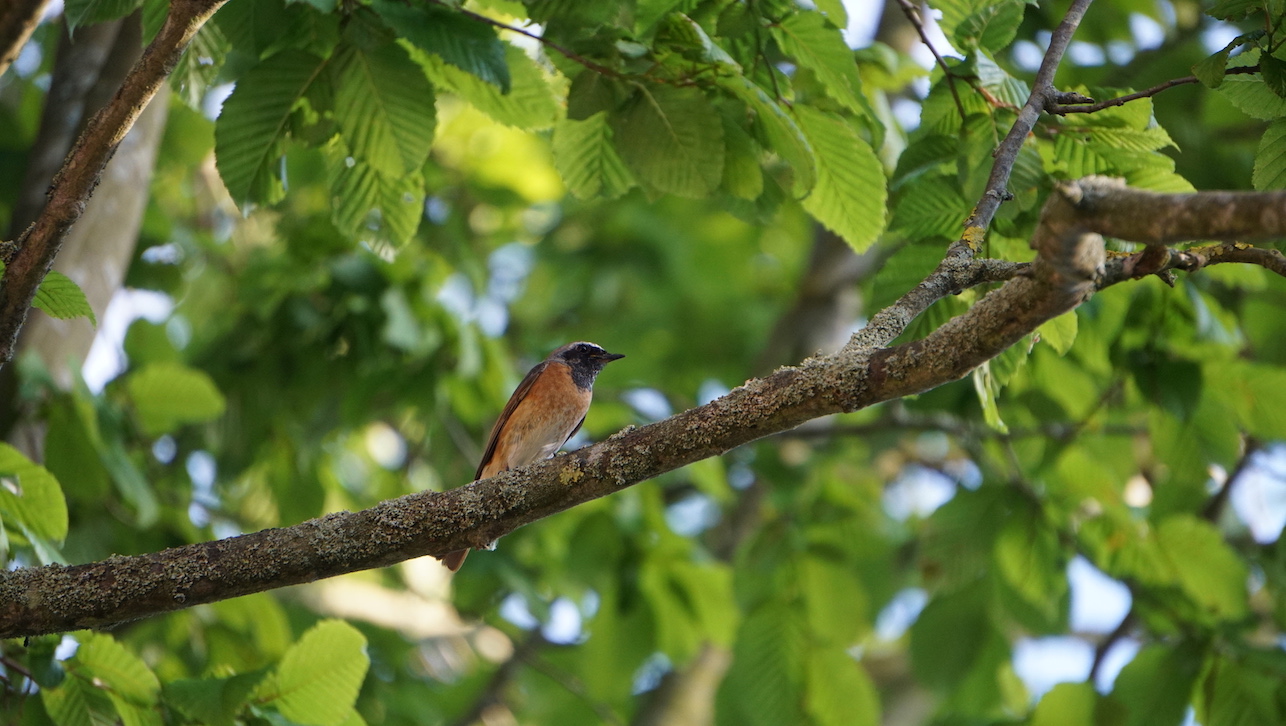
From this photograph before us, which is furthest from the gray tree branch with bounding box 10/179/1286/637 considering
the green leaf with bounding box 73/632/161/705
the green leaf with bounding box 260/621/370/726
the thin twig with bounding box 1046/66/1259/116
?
the thin twig with bounding box 1046/66/1259/116

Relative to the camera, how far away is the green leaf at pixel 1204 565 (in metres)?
5.54

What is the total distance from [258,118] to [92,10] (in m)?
0.61

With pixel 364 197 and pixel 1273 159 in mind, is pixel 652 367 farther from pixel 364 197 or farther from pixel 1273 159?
pixel 1273 159

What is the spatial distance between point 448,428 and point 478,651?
4.41 m

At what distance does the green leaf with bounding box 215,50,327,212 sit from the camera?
143 inches

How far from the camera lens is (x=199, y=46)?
159 inches

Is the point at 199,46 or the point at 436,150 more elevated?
the point at 199,46

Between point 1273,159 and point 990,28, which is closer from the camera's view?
point 1273,159

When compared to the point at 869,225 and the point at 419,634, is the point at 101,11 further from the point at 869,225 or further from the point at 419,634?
the point at 419,634

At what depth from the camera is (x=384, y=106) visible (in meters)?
3.65

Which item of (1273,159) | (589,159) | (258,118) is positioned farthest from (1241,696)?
(258,118)

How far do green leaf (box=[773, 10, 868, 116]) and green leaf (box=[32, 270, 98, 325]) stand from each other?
2529mm

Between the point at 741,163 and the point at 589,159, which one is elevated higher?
the point at 741,163

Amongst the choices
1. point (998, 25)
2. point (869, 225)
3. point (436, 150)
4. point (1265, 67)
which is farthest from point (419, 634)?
point (1265, 67)
